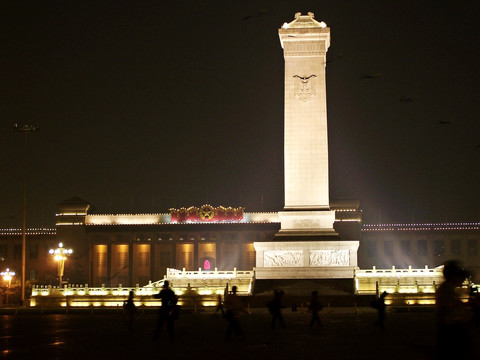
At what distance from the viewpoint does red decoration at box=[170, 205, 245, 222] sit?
8269 cm

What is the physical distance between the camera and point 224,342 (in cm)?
1897

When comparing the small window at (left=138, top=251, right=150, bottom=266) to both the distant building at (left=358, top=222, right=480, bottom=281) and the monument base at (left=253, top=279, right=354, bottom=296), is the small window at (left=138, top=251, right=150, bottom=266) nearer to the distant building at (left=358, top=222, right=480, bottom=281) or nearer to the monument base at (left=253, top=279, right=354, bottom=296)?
the distant building at (left=358, top=222, right=480, bottom=281)

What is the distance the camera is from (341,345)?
58.6 feet

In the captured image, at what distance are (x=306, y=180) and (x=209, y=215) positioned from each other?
35.9 m

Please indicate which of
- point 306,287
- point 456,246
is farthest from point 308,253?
point 456,246

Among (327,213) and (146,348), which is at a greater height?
(327,213)

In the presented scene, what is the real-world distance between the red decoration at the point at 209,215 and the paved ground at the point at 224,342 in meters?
55.6

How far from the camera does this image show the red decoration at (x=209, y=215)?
271 feet

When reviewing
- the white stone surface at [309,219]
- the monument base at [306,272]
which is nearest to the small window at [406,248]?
the white stone surface at [309,219]

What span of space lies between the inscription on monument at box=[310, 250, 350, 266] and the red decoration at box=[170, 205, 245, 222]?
120 ft

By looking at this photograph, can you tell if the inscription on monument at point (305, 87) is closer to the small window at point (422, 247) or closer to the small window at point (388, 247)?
the small window at point (388, 247)

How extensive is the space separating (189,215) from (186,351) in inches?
2607

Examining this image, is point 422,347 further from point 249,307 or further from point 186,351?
point 249,307

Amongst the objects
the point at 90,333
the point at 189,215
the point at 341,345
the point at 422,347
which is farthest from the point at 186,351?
the point at 189,215
